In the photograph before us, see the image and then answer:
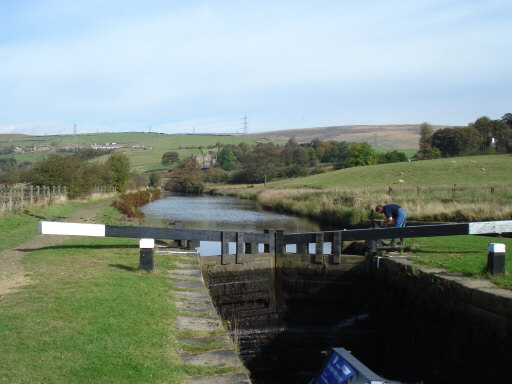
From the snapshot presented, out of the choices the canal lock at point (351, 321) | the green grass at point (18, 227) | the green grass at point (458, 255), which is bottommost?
the canal lock at point (351, 321)

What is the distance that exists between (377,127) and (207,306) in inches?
6046

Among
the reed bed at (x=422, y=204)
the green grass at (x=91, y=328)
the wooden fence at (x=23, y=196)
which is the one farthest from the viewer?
the wooden fence at (x=23, y=196)

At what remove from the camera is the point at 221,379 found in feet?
14.9

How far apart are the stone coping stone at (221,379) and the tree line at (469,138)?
230 feet

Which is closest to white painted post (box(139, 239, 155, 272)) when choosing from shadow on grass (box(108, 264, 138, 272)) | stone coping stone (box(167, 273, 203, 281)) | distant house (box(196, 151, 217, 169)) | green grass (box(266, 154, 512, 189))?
shadow on grass (box(108, 264, 138, 272))

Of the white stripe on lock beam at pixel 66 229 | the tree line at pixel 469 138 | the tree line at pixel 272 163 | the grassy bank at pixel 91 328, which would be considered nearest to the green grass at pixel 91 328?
the grassy bank at pixel 91 328

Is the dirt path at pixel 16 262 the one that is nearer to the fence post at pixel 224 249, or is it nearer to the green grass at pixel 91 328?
the green grass at pixel 91 328

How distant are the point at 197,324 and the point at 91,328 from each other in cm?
139

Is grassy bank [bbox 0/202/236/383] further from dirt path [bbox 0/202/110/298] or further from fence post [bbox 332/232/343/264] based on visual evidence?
fence post [bbox 332/232/343/264]

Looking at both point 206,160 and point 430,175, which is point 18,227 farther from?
point 206,160

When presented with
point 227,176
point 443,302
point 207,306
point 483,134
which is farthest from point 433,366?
point 227,176

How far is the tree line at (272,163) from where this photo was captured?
7750cm

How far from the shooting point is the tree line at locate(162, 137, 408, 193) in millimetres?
77500

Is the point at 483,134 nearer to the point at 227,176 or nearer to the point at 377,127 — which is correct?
the point at 227,176
